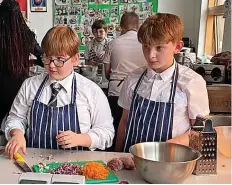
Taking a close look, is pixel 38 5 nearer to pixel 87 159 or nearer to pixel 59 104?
pixel 59 104

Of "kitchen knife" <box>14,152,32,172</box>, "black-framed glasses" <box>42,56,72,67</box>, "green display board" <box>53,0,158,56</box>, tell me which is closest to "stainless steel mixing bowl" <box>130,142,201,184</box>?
"kitchen knife" <box>14,152,32,172</box>

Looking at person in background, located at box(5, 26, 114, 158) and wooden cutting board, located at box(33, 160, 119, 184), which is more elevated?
person in background, located at box(5, 26, 114, 158)

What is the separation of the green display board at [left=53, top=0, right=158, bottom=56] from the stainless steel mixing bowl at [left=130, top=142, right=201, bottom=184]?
434 centimetres

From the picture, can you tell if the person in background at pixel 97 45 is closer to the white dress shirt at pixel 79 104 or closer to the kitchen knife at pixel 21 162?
the white dress shirt at pixel 79 104

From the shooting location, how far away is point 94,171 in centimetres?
115

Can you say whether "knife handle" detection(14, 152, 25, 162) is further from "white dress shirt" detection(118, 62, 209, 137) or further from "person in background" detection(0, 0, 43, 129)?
"person in background" detection(0, 0, 43, 129)

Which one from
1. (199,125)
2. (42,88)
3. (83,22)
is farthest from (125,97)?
(83,22)

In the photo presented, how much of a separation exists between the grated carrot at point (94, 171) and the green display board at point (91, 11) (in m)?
4.38

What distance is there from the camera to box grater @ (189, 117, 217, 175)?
1.20 meters

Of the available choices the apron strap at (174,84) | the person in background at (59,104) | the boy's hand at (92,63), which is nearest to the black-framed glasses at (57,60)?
the person in background at (59,104)

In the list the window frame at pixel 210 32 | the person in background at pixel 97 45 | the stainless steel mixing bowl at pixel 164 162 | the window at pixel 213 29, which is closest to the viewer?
the stainless steel mixing bowl at pixel 164 162

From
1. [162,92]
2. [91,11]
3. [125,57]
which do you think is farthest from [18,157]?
[91,11]

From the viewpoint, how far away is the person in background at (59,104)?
56.6 inches

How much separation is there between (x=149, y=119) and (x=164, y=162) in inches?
18.5
